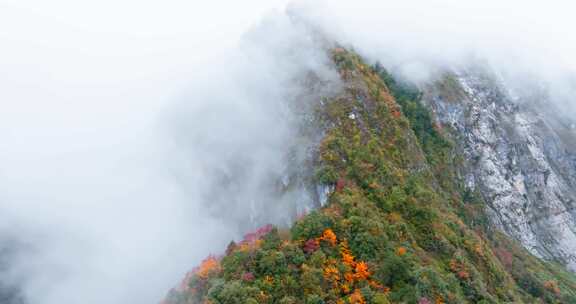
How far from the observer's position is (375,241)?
81.0 metres

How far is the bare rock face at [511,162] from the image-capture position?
140125mm

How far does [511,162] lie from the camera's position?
148m

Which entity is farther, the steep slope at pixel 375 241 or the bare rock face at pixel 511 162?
the bare rock face at pixel 511 162

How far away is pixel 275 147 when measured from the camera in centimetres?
11531

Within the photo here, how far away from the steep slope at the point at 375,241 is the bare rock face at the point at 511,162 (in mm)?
12919

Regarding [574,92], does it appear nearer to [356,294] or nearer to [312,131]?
[312,131]

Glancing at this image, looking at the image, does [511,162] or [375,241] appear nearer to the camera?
[375,241]

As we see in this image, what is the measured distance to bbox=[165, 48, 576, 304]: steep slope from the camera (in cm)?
7556

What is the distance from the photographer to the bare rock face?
460 ft

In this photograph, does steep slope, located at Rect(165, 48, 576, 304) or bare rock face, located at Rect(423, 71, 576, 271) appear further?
bare rock face, located at Rect(423, 71, 576, 271)

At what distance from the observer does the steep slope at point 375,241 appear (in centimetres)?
7556

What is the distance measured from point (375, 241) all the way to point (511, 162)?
8389cm

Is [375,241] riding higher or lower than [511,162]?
lower

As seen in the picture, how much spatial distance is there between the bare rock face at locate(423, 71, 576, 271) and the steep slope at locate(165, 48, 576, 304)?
1292cm
